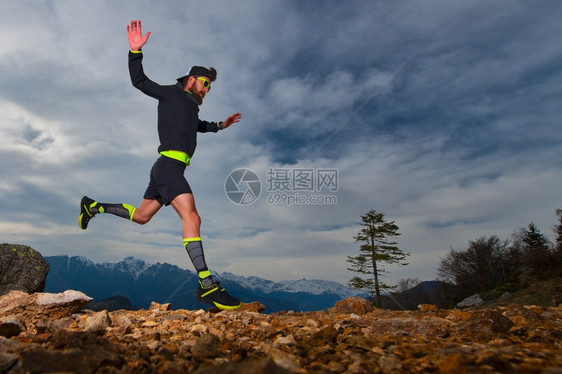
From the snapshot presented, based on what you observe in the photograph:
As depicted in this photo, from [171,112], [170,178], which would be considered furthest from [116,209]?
[171,112]

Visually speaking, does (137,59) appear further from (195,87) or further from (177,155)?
(177,155)

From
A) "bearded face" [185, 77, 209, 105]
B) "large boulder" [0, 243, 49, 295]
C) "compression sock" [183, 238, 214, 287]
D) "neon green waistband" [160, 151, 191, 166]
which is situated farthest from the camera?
"large boulder" [0, 243, 49, 295]

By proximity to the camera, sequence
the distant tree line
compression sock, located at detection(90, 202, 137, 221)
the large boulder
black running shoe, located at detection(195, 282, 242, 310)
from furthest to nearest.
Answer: the distant tree line → the large boulder → compression sock, located at detection(90, 202, 137, 221) → black running shoe, located at detection(195, 282, 242, 310)

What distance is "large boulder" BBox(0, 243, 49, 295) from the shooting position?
9.59 meters

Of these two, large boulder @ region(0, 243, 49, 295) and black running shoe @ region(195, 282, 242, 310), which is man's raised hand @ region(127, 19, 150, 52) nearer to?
black running shoe @ region(195, 282, 242, 310)

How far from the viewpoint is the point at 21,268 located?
9.91 metres

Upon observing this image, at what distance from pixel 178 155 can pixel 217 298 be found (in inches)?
88.8

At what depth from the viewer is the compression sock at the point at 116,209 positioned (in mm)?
5711

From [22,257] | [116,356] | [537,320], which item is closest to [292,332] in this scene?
[116,356]

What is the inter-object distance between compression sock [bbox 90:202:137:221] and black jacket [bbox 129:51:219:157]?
1562 millimetres

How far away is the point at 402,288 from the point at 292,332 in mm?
67757

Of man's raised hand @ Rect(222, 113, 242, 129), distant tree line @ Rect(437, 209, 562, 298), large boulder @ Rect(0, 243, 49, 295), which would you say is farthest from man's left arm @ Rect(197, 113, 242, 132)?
distant tree line @ Rect(437, 209, 562, 298)

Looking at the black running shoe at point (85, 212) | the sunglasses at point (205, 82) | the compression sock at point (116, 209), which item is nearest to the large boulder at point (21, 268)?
the black running shoe at point (85, 212)

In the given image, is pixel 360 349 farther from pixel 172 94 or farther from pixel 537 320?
pixel 172 94
